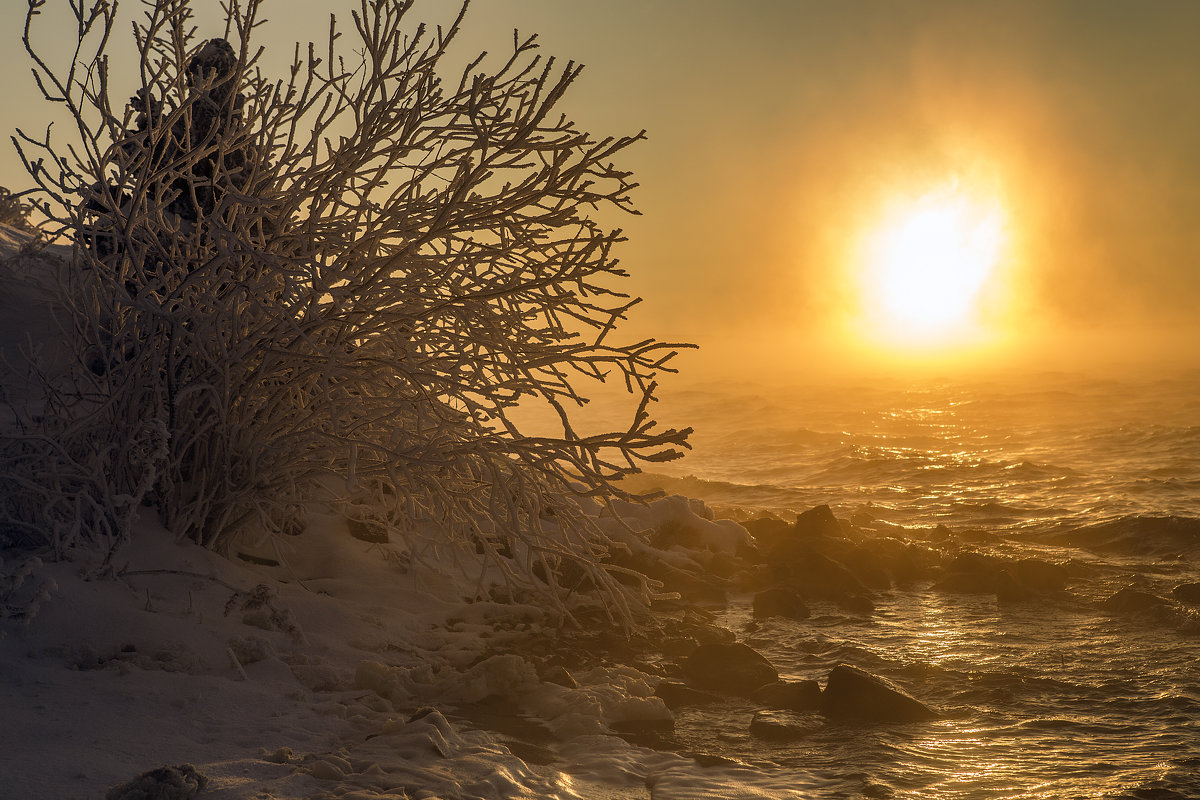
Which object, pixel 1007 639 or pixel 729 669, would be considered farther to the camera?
pixel 1007 639

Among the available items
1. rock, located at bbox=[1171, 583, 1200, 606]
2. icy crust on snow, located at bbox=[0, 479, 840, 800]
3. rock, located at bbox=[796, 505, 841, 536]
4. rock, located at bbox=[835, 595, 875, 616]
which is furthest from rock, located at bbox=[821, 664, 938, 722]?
rock, located at bbox=[796, 505, 841, 536]

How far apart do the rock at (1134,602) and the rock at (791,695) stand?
9.05ft

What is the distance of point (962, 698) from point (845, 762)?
104 centimetres

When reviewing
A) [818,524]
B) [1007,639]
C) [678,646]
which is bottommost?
[678,646]

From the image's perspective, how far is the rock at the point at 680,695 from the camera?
13.5ft

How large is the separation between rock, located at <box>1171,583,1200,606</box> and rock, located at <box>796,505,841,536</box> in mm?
2467

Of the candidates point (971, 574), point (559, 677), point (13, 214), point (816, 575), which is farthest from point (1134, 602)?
point (13, 214)

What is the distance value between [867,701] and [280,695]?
8.37 ft

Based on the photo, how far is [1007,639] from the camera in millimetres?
5141

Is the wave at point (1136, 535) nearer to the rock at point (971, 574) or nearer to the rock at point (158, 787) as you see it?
the rock at point (971, 574)

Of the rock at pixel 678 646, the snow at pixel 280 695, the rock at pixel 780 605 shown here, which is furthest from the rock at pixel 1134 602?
the snow at pixel 280 695

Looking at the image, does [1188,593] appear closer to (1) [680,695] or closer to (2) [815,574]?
(2) [815,574]

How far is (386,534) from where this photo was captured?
19.0ft

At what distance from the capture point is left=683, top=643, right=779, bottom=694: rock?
432cm
